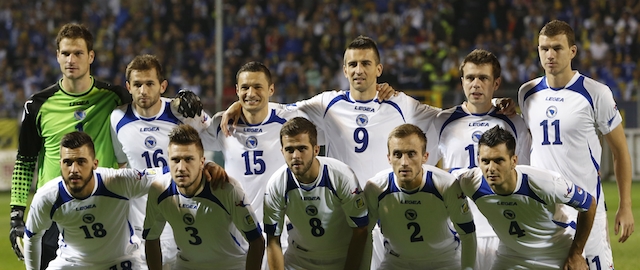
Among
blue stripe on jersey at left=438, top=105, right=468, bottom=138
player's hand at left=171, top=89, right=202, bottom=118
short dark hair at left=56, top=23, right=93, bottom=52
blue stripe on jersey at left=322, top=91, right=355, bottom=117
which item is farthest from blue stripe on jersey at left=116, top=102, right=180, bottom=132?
blue stripe on jersey at left=438, top=105, right=468, bottom=138

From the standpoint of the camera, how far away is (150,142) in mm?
6414

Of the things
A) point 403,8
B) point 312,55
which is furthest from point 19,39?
point 403,8

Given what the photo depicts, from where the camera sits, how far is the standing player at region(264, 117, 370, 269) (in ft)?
17.5

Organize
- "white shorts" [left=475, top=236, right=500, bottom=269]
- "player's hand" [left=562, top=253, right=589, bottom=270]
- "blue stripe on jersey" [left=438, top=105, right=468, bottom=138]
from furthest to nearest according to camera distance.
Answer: "blue stripe on jersey" [left=438, top=105, right=468, bottom=138] < "white shorts" [left=475, top=236, right=500, bottom=269] < "player's hand" [left=562, top=253, right=589, bottom=270]

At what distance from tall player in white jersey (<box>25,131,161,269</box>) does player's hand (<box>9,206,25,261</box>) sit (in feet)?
1.48

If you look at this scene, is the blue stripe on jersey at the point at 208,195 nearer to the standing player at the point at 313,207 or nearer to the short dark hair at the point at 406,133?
the standing player at the point at 313,207

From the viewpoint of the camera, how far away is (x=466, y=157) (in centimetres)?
609

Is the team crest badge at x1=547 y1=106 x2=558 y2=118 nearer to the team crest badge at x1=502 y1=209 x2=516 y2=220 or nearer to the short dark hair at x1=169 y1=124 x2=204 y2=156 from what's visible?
the team crest badge at x1=502 y1=209 x2=516 y2=220

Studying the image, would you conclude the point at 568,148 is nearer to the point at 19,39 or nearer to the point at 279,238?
the point at 279,238

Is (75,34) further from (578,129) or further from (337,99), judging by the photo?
(578,129)

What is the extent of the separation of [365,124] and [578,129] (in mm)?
1621

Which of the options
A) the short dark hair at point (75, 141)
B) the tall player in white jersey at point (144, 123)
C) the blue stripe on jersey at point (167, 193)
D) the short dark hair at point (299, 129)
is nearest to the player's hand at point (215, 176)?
the blue stripe on jersey at point (167, 193)

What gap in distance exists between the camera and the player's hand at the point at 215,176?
5.50 metres

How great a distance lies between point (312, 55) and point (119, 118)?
12.9m
